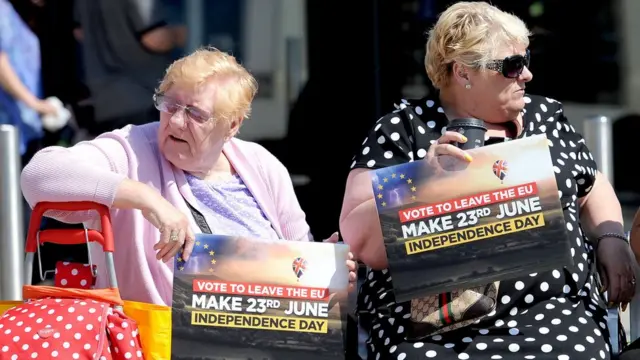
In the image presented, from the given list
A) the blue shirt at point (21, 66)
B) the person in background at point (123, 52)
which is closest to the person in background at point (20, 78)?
the blue shirt at point (21, 66)

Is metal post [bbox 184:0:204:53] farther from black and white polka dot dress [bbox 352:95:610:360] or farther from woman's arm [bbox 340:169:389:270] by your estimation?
woman's arm [bbox 340:169:389:270]

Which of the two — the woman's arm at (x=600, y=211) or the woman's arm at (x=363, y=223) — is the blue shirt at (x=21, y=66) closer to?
the woman's arm at (x=363, y=223)

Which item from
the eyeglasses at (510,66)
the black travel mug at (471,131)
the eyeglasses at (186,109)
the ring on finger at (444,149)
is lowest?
the ring on finger at (444,149)

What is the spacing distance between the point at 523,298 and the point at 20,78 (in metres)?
2.86

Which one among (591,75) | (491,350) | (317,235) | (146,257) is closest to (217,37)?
(317,235)

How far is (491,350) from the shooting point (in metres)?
3.16

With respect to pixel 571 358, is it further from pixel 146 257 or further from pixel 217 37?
pixel 217 37

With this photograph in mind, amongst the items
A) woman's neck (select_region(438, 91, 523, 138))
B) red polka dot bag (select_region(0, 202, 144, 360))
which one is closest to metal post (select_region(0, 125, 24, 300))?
red polka dot bag (select_region(0, 202, 144, 360))

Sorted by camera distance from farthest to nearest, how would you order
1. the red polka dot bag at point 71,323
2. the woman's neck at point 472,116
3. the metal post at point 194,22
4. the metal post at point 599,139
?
1. the metal post at point 194,22
2. the metal post at point 599,139
3. the woman's neck at point 472,116
4. the red polka dot bag at point 71,323

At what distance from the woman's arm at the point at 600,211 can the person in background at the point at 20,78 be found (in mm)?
2652

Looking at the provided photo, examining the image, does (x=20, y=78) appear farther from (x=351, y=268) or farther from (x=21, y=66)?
(x=351, y=268)

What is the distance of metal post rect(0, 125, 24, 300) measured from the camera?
470 cm

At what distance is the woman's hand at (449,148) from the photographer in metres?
3.00

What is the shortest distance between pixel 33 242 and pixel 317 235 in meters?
2.46
